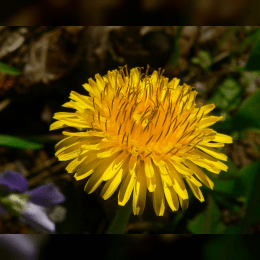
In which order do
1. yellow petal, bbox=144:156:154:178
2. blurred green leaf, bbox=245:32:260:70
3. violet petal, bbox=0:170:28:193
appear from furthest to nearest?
1. blurred green leaf, bbox=245:32:260:70
2. violet petal, bbox=0:170:28:193
3. yellow petal, bbox=144:156:154:178

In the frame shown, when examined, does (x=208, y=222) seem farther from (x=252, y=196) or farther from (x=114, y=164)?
(x=114, y=164)

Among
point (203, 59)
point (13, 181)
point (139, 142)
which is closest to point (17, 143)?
point (13, 181)

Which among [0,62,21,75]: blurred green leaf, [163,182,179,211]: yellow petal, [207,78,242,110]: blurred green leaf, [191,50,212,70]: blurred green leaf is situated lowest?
[163,182,179,211]: yellow petal

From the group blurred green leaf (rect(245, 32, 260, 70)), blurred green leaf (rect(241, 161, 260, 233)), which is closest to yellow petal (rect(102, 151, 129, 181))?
blurred green leaf (rect(241, 161, 260, 233))

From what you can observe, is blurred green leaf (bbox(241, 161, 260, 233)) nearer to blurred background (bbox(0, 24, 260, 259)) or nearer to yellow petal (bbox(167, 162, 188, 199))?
blurred background (bbox(0, 24, 260, 259))

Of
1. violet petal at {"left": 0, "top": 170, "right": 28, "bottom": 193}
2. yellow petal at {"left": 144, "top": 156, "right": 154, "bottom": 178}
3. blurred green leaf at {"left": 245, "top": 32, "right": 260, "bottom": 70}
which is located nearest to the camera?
yellow petal at {"left": 144, "top": 156, "right": 154, "bottom": 178}

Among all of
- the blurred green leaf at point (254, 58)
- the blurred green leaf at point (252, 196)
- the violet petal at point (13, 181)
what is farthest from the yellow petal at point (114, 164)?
the blurred green leaf at point (254, 58)

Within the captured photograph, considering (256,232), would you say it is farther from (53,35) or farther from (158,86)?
(53,35)
